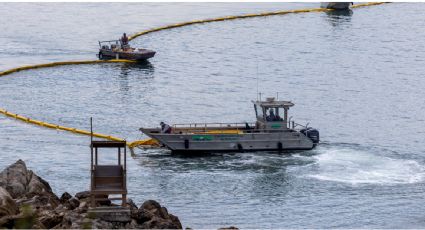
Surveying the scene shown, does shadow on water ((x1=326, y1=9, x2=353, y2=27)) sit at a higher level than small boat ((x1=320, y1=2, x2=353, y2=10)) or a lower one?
lower

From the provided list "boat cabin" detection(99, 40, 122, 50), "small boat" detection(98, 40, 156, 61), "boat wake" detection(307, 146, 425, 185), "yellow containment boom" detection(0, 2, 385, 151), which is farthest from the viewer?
"boat cabin" detection(99, 40, 122, 50)

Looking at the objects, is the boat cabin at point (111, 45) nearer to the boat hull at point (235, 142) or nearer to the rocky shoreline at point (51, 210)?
the boat hull at point (235, 142)

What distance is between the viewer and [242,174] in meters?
78.5

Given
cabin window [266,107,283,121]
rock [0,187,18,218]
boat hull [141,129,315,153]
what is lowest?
rock [0,187,18,218]

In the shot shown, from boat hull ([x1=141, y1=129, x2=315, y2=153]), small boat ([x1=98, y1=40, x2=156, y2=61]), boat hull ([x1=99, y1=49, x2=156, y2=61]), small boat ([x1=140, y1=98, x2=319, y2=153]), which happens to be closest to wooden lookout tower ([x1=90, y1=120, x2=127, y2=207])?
small boat ([x1=140, y1=98, x2=319, y2=153])

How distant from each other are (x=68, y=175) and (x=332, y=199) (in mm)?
17751

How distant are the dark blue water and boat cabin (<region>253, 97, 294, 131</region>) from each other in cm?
242

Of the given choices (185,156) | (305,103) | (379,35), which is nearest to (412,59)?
(379,35)

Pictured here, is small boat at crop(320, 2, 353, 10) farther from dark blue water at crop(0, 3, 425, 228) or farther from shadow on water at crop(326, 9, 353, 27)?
dark blue water at crop(0, 3, 425, 228)

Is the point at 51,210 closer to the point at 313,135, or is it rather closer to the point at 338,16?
the point at 313,135

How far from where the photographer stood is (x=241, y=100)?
107125 mm

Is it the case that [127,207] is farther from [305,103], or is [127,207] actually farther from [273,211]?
[305,103]

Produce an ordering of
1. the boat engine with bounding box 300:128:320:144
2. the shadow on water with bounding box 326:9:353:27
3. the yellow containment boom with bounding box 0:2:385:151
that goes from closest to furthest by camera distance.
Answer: the boat engine with bounding box 300:128:320:144
the yellow containment boom with bounding box 0:2:385:151
the shadow on water with bounding box 326:9:353:27

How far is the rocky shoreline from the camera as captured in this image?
162 feet
